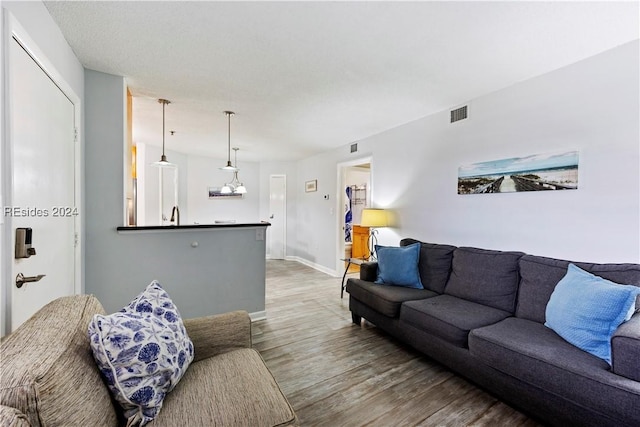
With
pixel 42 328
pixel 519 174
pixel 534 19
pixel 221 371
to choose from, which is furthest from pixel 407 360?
pixel 534 19

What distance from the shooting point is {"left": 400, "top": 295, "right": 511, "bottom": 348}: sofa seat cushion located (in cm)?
209

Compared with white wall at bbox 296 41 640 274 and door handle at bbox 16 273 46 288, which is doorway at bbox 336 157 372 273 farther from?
door handle at bbox 16 273 46 288

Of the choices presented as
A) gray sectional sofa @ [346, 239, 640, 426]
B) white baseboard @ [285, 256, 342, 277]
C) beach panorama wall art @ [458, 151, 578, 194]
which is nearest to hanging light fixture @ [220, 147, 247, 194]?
white baseboard @ [285, 256, 342, 277]

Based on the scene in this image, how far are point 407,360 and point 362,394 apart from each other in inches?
25.4

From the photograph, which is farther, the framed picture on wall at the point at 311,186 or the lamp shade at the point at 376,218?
the framed picture on wall at the point at 311,186

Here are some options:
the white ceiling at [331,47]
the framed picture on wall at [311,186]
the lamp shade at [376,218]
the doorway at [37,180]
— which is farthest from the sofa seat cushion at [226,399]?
the framed picture on wall at [311,186]

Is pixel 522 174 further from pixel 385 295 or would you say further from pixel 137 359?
pixel 137 359

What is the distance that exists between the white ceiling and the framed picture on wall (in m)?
2.78

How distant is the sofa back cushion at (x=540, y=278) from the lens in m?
1.95

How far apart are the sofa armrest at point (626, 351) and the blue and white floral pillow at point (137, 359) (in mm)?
2149

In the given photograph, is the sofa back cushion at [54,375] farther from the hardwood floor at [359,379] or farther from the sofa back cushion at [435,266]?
the sofa back cushion at [435,266]

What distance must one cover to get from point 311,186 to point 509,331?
4.84m

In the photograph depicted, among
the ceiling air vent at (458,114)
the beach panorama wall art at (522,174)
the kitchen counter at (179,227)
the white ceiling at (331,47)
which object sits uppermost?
the white ceiling at (331,47)

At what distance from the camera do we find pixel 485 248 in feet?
9.62
